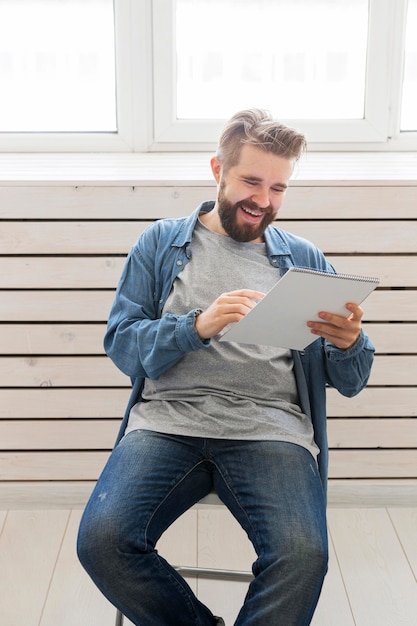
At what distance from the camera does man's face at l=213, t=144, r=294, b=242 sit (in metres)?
1.68

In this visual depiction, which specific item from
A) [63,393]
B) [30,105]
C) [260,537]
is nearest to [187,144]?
[30,105]

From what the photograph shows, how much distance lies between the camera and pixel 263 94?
102 inches

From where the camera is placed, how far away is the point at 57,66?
101 inches

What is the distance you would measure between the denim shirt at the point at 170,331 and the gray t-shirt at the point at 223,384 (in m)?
0.03

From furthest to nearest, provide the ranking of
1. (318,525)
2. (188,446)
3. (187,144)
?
1. (187,144)
2. (188,446)
3. (318,525)

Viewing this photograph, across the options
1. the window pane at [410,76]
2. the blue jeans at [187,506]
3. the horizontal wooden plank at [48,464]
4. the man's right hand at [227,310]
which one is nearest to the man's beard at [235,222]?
the man's right hand at [227,310]

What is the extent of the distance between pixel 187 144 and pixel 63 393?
0.87m

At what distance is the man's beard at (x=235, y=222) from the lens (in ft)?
5.65

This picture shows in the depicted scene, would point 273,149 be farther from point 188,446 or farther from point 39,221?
point 39,221

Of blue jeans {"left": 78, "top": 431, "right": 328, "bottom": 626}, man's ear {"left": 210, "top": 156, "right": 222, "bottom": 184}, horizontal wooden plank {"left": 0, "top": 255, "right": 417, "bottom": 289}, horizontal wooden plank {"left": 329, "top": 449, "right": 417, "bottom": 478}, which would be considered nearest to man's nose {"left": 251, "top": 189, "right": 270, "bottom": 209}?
man's ear {"left": 210, "top": 156, "right": 222, "bottom": 184}

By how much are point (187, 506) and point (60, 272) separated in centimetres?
92

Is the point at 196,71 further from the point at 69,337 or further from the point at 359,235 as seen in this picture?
the point at 69,337

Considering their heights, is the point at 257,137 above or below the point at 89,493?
above

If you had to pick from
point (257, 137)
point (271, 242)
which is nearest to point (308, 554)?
point (271, 242)
